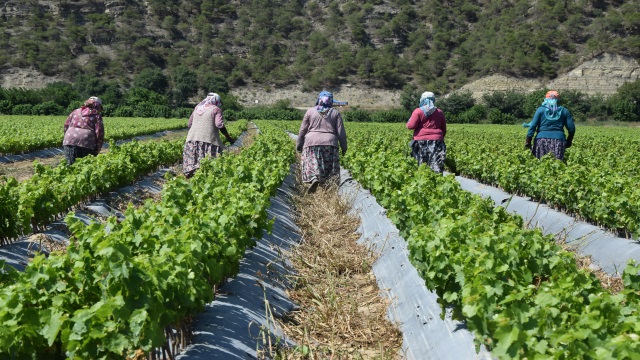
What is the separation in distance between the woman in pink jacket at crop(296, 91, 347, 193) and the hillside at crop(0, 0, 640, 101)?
2697 inches

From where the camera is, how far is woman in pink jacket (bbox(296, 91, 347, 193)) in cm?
901

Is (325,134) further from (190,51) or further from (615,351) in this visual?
(190,51)

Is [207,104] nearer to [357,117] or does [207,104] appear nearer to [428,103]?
[428,103]

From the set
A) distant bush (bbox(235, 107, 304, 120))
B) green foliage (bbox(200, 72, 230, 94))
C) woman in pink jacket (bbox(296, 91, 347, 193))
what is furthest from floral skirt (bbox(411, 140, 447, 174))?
green foliage (bbox(200, 72, 230, 94))

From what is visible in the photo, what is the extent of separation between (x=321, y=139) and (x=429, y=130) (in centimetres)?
163

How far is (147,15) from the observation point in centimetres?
9669

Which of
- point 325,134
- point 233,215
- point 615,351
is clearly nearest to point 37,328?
point 233,215

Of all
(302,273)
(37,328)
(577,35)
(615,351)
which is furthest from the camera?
(577,35)

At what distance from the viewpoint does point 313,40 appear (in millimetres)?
94500

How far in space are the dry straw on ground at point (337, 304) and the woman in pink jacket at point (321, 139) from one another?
1.29 metres

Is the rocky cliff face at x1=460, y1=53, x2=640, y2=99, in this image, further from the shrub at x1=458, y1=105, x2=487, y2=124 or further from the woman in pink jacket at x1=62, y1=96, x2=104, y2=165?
the woman in pink jacket at x1=62, y1=96, x2=104, y2=165

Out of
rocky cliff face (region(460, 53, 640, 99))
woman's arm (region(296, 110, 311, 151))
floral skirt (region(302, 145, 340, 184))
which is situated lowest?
floral skirt (region(302, 145, 340, 184))

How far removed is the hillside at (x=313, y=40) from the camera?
79.4 meters

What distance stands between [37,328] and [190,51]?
90.8 metres
